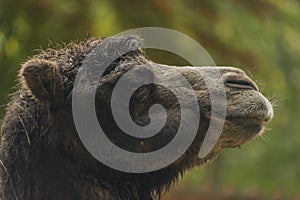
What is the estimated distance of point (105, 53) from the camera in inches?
175

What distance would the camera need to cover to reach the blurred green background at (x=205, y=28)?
30.8 feet

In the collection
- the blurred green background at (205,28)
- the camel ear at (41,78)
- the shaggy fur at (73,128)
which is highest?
the blurred green background at (205,28)

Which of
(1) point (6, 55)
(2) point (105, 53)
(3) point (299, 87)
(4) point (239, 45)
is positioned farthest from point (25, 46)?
(2) point (105, 53)

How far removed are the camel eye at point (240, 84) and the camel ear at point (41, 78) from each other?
2.47ft

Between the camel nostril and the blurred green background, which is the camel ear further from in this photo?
the blurred green background

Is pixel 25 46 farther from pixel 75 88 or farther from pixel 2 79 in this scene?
pixel 75 88

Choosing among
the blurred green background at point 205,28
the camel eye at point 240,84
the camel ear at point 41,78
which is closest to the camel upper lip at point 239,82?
the camel eye at point 240,84

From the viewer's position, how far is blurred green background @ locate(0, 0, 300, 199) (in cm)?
940

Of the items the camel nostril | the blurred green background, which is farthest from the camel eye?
the blurred green background

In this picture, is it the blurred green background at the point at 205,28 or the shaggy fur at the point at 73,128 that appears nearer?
the shaggy fur at the point at 73,128

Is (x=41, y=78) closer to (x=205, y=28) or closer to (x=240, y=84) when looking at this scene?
(x=240, y=84)

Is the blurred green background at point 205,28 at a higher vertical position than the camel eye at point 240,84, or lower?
higher

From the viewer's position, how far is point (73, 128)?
4309 mm

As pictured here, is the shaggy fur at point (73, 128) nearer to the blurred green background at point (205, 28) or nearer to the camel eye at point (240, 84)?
the camel eye at point (240, 84)
